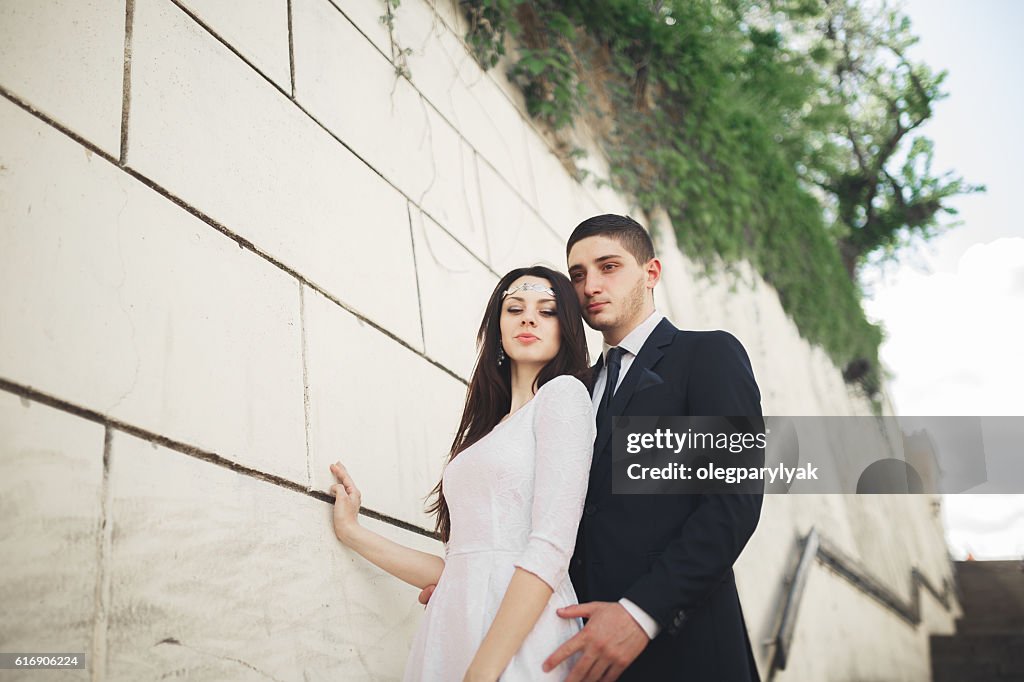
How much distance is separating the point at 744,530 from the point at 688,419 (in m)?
0.25

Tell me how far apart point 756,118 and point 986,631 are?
4410 millimetres

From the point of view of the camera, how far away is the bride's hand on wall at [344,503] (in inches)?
78.3

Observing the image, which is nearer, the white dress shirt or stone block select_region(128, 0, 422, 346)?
stone block select_region(128, 0, 422, 346)

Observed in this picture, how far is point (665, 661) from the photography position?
1613 millimetres

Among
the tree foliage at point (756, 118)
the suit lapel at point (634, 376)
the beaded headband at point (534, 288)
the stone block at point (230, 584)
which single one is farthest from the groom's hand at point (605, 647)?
the tree foliage at point (756, 118)

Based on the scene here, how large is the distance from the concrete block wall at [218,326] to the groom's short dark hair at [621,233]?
0.60 meters

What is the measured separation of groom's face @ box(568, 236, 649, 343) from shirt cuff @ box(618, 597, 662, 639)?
2.43 feet

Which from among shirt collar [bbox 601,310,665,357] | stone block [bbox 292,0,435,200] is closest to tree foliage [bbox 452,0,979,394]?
stone block [bbox 292,0,435,200]

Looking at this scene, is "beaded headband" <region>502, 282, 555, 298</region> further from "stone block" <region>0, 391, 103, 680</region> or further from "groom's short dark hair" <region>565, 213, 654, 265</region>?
"stone block" <region>0, 391, 103, 680</region>

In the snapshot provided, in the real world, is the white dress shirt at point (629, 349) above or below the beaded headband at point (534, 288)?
below

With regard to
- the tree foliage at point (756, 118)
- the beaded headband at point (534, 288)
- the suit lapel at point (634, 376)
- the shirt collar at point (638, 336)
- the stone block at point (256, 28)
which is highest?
the tree foliage at point (756, 118)

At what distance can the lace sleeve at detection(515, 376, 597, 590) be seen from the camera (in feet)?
5.28

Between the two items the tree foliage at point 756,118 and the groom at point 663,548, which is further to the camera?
the tree foliage at point 756,118

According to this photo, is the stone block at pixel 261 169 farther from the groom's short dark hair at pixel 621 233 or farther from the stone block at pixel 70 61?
the groom's short dark hair at pixel 621 233
